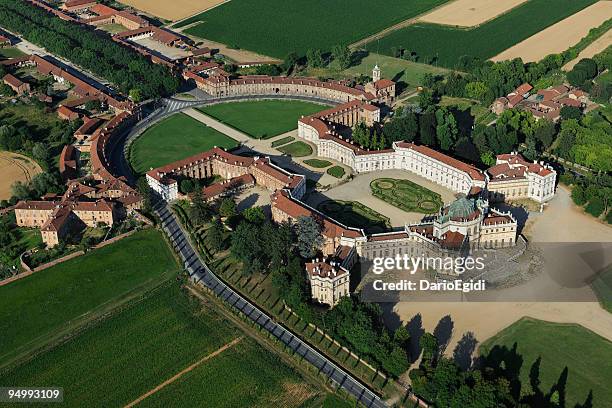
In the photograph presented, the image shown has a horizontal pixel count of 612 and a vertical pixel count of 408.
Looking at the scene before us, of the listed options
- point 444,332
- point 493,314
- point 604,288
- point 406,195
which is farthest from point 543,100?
point 444,332

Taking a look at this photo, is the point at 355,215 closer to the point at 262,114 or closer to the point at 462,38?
the point at 262,114

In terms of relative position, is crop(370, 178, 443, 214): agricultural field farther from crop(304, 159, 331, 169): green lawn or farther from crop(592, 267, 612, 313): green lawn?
crop(592, 267, 612, 313): green lawn

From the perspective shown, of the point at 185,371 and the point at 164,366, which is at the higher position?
the point at 185,371

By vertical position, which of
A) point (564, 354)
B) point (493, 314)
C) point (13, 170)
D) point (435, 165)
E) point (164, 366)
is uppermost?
point (435, 165)

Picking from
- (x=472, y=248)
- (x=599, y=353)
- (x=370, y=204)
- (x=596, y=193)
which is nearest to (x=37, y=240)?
(x=370, y=204)

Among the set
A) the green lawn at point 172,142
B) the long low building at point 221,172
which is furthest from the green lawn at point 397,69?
the long low building at point 221,172

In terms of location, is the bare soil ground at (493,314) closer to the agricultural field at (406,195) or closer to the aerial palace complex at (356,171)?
the aerial palace complex at (356,171)

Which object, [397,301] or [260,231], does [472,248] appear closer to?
[397,301]
